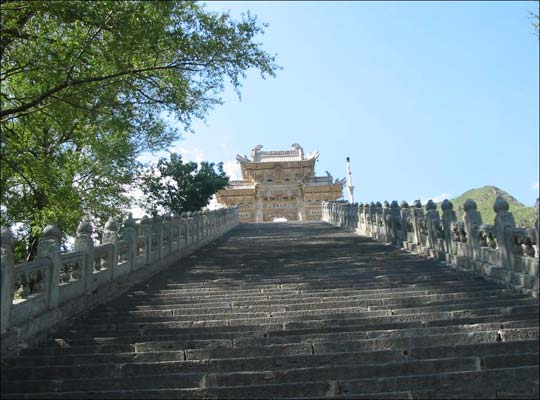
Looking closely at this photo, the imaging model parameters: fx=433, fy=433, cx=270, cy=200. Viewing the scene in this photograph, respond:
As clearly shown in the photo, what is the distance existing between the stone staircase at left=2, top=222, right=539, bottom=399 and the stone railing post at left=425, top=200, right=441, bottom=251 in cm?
187

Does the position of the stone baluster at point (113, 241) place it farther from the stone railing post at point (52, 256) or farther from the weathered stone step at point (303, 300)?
the stone railing post at point (52, 256)

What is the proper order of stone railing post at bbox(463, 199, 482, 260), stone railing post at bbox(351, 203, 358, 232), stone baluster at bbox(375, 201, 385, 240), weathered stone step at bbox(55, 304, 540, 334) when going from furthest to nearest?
stone railing post at bbox(351, 203, 358, 232) < stone baluster at bbox(375, 201, 385, 240) < stone railing post at bbox(463, 199, 482, 260) < weathered stone step at bbox(55, 304, 540, 334)

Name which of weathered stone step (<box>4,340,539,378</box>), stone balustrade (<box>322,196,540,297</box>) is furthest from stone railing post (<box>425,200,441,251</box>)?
weathered stone step (<box>4,340,539,378</box>)

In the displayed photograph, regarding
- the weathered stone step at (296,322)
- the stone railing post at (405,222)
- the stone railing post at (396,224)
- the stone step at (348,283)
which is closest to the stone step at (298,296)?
the stone step at (348,283)

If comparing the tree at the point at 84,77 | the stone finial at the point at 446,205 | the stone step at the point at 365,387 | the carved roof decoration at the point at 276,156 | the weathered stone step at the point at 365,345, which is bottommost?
the stone step at the point at 365,387

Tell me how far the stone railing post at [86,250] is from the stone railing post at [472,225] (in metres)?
6.63

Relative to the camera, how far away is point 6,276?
Answer: 4770mm

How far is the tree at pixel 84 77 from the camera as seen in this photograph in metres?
7.66

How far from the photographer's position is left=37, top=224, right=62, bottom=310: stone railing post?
18.8ft

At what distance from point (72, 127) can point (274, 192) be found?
96.2ft

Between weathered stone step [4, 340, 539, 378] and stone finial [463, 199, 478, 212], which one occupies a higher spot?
stone finial [463, 199, 478, 212]

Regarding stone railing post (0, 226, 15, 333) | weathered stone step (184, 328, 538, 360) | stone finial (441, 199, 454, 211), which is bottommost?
weathered stone step (184, 328, 538, 360)

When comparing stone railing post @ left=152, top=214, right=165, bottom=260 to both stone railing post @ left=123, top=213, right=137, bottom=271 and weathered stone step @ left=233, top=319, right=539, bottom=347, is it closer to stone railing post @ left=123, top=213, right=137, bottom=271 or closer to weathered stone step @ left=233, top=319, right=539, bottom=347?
stone railing post @ left=123, top=213, right=137, bottom=271

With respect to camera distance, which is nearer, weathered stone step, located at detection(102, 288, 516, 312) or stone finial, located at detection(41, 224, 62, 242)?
stone finial, located at detection(41, 224, 62, 242)
